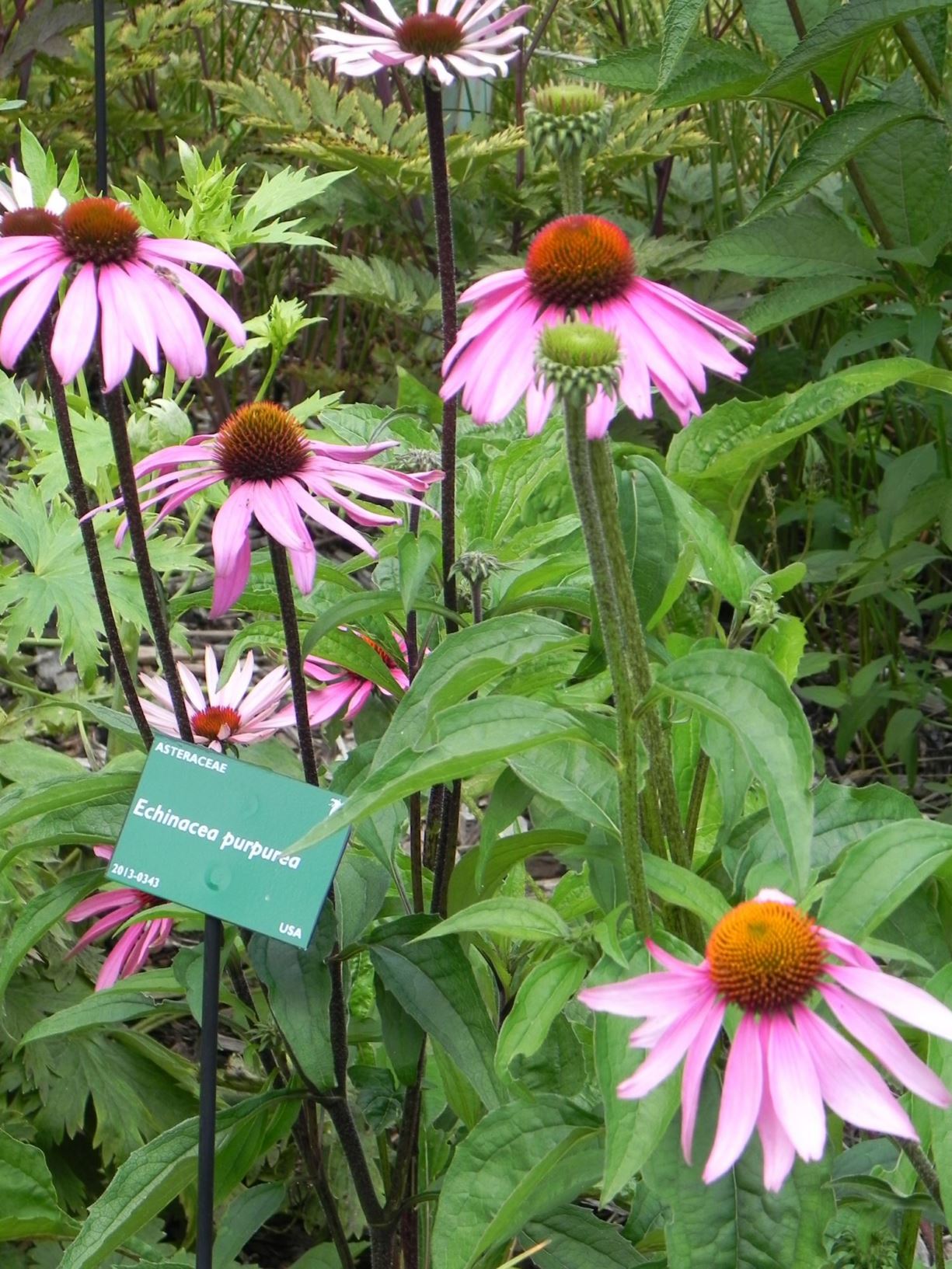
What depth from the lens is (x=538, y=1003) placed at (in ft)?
2.47

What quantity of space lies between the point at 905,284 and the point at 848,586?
620mm

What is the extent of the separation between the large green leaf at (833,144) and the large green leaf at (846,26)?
66 mm

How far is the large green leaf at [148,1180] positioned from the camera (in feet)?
2.85

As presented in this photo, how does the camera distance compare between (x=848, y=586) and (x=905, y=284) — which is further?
(x=848, y=586)

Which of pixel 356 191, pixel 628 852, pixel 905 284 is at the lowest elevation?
pixel 628 852

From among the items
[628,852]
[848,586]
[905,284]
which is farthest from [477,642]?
[848,586]

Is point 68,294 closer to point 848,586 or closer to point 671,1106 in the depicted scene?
point 671,1106

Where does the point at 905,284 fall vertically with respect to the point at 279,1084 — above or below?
above

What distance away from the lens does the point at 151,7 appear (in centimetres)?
212

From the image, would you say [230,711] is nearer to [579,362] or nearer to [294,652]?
[294,652]

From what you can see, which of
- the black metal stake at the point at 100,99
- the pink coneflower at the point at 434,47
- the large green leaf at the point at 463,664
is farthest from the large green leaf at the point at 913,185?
the large green leaf at the point at 463,664

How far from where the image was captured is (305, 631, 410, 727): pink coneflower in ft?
3.64

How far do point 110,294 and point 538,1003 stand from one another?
452mm

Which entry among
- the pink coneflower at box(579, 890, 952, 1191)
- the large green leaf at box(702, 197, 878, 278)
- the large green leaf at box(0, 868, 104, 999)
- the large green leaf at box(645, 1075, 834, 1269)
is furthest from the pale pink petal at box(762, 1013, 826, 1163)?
the large green leaf at box(702, 197, 878, 278)
